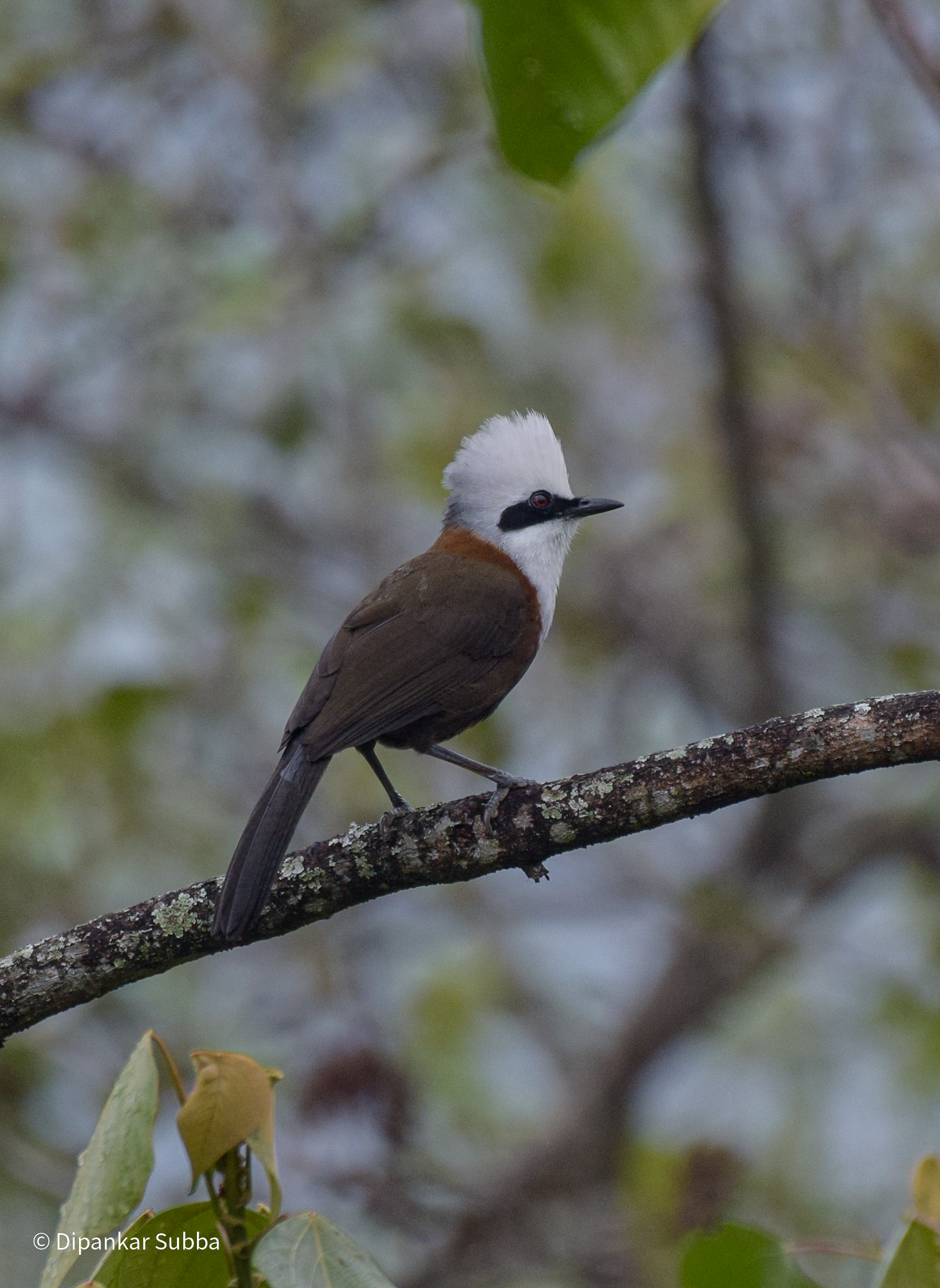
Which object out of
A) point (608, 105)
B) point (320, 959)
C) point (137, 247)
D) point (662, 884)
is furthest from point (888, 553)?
point (608, 105)

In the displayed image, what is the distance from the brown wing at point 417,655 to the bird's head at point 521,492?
31 centimetres

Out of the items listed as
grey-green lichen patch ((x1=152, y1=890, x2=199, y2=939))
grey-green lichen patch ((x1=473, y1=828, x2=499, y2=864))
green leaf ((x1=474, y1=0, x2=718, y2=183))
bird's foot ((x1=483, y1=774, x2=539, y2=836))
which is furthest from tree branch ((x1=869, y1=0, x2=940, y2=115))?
grey-green lichen patch ((x1=152, y1=890, x2=199, y2=939))

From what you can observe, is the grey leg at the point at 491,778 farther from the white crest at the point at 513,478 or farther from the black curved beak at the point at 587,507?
the black curved beak at the point at 587,507

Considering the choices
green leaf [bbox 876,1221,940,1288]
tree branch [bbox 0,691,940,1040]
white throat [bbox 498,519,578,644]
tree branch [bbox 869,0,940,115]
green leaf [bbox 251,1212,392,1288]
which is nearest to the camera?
green leaf [bbox 251,1212,392,1288]

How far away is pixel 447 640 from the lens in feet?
12.2

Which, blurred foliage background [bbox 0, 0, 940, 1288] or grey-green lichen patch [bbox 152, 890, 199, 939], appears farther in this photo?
blurred foliage background [bbox 0, 0, 940, 1288]

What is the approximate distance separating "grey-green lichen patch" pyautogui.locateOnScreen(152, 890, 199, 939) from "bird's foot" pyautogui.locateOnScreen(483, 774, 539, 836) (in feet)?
1.87

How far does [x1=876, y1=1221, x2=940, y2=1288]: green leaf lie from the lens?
1.75 metres

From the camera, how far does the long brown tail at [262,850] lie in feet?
8.48

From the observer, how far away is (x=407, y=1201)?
4602 mm

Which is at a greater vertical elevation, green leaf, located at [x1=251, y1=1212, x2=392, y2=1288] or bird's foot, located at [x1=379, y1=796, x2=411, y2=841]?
bird's foot, located at [x1=379, y1=796, x2=411, y2=841]

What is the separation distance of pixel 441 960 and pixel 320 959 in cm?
118

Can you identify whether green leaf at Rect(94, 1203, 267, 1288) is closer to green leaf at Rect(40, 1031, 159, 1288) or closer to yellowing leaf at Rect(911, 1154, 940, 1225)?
Result: green leaf at Rect(40, 1031, 159, 1288)

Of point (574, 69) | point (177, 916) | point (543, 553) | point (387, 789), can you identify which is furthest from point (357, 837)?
point (543, 553)
